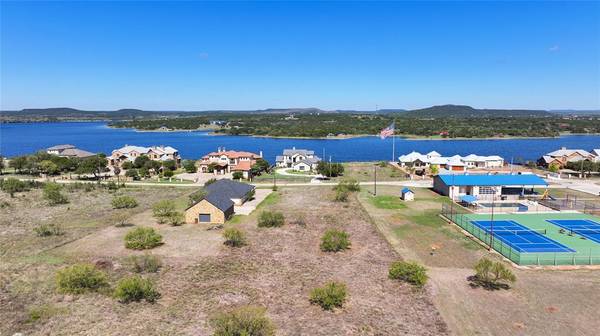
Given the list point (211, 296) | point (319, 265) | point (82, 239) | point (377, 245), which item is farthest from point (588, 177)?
point (82, 239)

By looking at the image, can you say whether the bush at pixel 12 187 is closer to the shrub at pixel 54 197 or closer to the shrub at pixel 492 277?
the shrub at pixel 54 197

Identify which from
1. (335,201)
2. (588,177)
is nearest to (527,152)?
(588,177)

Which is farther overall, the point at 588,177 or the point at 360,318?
Result: the point at 588,177

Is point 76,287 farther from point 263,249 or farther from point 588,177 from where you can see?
point 588,177

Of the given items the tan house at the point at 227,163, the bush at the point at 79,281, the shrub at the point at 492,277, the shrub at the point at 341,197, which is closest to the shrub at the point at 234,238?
the bush at the point at 79,281

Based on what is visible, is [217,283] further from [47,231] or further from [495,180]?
[495,180]

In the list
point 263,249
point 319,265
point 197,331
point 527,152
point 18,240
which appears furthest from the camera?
point 527,152

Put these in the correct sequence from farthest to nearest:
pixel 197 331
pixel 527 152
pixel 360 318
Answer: pixel 527 152 < pixel 360 318 < pixel 197 331
